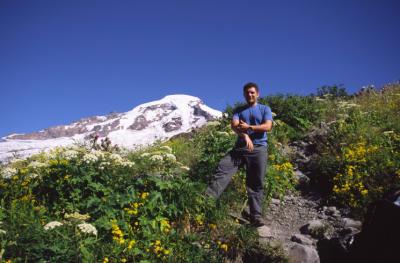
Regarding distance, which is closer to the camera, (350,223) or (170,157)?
Result: (350,223)

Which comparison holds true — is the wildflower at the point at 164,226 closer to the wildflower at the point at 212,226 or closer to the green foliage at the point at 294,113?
the wildflower at the point at 212,226

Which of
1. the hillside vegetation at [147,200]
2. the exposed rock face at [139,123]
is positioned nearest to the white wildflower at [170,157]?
the hillside vegetation at [147,200]

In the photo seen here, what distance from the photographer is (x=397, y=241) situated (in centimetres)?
322

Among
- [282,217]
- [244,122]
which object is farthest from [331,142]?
[244,122]

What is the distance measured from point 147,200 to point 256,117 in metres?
2.42

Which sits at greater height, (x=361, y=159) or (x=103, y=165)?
(x=103, y=165)

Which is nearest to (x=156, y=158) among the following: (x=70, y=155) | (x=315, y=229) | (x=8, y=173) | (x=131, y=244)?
(x=70, y=155)

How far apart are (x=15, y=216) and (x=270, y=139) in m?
6.22

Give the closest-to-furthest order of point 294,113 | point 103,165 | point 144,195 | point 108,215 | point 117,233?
point 117,233 < point 108,215 < point 144,195 < point 103,165 < point 294,113

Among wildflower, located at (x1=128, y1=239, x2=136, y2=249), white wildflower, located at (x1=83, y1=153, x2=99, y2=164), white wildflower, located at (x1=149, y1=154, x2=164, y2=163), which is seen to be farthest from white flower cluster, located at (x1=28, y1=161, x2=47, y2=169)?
wildflower, located at (x1=128, y1=239, x2=136, y2=249)

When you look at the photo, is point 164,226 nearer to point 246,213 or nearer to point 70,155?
point 246,213

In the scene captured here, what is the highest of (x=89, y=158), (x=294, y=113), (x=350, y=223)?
(x=294, y=113)

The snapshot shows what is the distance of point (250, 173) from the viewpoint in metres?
5.42

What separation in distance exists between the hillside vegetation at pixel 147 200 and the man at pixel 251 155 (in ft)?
1.19
